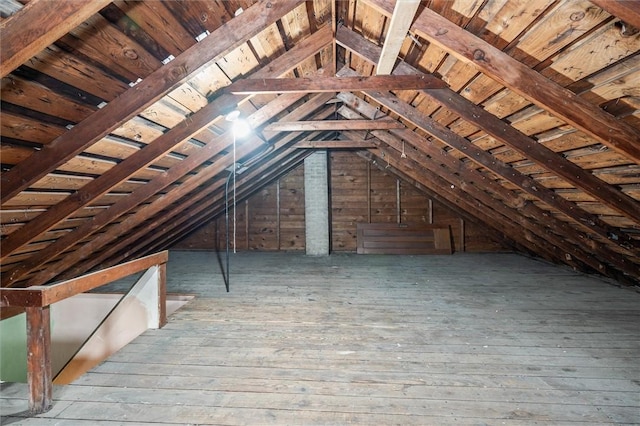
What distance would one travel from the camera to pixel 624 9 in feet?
3.87

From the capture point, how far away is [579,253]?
4105 millimetres

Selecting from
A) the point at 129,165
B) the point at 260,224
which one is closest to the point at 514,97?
the point at 129,165

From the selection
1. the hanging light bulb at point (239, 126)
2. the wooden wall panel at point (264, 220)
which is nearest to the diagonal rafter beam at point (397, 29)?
the hanging light bulb at point (239, 126)

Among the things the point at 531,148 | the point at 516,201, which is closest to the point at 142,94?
the point at 531,148

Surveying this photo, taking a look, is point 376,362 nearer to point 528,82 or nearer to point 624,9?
point 528,82

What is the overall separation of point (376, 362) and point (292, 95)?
101 inches

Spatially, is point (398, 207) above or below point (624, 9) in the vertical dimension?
below

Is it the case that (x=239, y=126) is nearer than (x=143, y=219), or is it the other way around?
(x=239, y=126)

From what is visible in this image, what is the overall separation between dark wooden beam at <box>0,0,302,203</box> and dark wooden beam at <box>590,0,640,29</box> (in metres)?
1.37

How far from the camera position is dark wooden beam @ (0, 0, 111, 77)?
3.60 feet

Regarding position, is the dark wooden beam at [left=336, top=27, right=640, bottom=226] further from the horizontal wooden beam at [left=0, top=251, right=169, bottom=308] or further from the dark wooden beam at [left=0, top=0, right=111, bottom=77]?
the horizontal wooden beam at [left=0, top=251, right=169, bottom=308]

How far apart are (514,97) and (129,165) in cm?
291

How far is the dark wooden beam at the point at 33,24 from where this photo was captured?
110 centimetres

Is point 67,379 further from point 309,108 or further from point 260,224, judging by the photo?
point 309,108
